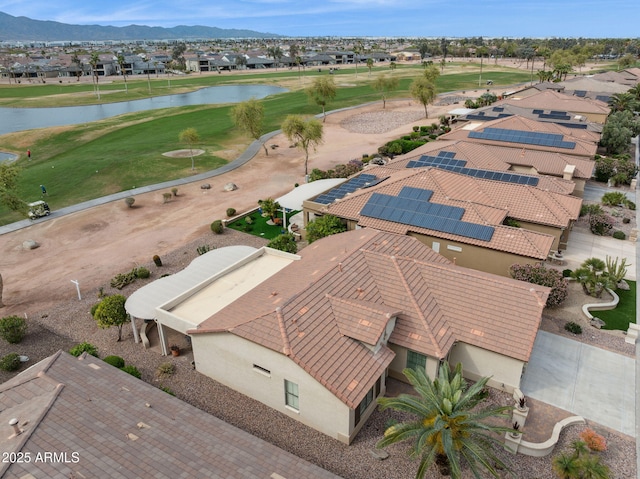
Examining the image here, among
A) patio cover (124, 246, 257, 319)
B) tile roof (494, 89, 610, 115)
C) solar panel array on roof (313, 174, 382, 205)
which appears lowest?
patio cover (124, 246, 257, 319)

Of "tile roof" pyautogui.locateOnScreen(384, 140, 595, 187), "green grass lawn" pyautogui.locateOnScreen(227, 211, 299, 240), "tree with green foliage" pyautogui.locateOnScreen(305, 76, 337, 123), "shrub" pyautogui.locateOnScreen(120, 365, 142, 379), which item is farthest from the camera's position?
"tree with green foliage" pyautogui.locateOnScreen(305, 76, 337, 123)

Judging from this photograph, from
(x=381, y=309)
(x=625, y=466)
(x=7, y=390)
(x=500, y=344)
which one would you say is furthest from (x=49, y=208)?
(x=625, y=466)

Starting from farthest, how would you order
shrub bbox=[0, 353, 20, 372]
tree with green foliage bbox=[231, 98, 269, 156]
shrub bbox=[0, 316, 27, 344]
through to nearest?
tree with green foliage bbox=[231, 98, 269, 156] < shrub bbox=[0, 316, 27, 344] < shrub bbox=[0, 353, 20, 372]

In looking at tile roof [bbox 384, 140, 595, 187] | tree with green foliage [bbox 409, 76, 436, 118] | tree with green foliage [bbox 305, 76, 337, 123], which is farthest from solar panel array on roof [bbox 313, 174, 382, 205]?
tree with green foliage [bbox 409, 76, 436, 118]

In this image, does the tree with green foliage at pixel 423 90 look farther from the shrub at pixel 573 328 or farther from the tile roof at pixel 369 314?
the shrub at pixel 573 328

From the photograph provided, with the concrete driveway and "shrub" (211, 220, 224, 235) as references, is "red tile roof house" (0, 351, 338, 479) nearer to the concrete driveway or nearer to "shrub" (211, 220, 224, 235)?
the concrete driveway

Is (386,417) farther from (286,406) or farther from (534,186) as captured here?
(534,186)

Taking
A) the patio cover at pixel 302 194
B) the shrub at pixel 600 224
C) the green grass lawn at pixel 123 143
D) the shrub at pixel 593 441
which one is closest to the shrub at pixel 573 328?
the shrub at pixel 593 441

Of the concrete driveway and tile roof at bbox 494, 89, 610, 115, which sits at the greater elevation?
tile roof at bbox 494, 89, 610, 115
